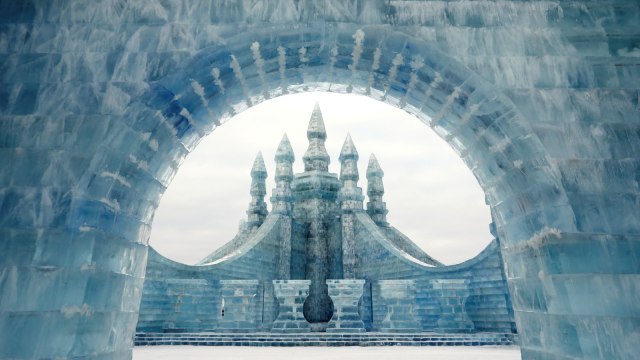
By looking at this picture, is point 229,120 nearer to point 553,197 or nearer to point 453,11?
point 453,11

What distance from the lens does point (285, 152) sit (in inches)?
1198

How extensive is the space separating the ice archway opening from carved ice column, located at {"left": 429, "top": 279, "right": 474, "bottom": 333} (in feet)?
40.7

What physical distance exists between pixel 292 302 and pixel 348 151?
55.9ft

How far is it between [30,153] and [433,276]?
1732 cm

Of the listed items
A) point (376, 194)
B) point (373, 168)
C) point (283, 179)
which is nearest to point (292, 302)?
point (283, 179)

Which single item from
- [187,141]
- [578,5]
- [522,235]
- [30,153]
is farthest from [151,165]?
[578,5]

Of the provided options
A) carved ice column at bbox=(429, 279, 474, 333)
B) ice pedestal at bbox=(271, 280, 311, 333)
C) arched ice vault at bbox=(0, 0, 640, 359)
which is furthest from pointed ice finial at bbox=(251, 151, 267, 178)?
arched ice vault at bbox=(0, 0, 640, 359)

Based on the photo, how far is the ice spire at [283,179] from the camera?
27.0 metres

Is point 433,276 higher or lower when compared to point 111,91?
lower

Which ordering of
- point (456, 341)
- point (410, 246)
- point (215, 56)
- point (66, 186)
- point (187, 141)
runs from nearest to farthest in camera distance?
point (66, 186) < point (215, 56) < point (187, 141) < point (456, 341) < point (410, 246)

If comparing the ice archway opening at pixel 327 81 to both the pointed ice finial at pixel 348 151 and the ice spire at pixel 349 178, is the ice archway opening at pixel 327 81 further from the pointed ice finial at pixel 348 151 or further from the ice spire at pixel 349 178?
the pointed ice finial at pixel 348 151

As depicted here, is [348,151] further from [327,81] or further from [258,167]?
[327,81]

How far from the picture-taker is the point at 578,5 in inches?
158

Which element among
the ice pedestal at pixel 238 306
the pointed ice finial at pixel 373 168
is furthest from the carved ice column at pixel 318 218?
the ice pedestal at pixel 238 306
